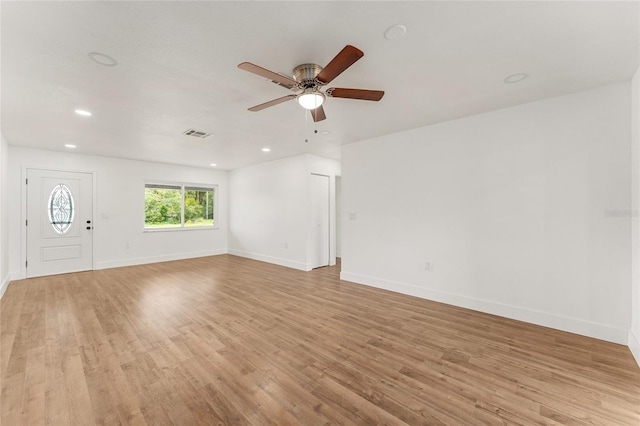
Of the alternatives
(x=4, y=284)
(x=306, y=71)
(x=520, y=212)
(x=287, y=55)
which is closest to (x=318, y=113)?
(x=306, y=71)

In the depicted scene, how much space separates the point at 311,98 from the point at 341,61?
630 mm

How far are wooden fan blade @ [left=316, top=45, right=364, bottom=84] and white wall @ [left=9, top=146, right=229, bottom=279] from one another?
6.34 meters

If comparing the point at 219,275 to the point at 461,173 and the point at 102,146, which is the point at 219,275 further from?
the point at 461,173

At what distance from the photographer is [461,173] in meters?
3.63

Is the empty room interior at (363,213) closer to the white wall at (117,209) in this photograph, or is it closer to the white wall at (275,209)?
the white wall at (117,209)

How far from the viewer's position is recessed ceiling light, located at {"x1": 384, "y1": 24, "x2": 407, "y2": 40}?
1809mm

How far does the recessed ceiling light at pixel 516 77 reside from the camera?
96.4 inches

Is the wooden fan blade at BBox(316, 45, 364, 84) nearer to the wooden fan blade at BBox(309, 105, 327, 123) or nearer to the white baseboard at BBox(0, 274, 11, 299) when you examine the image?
the wooden fan blade at BBox(309, 105, 327, 123)

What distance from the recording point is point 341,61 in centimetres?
178

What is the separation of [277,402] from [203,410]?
0.49 metres

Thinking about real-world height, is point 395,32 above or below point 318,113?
above

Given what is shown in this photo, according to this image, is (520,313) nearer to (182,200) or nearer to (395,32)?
(395,32)

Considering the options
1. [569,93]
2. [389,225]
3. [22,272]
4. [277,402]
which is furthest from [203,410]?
[22,272]

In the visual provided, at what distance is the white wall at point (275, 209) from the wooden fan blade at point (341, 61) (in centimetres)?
377
